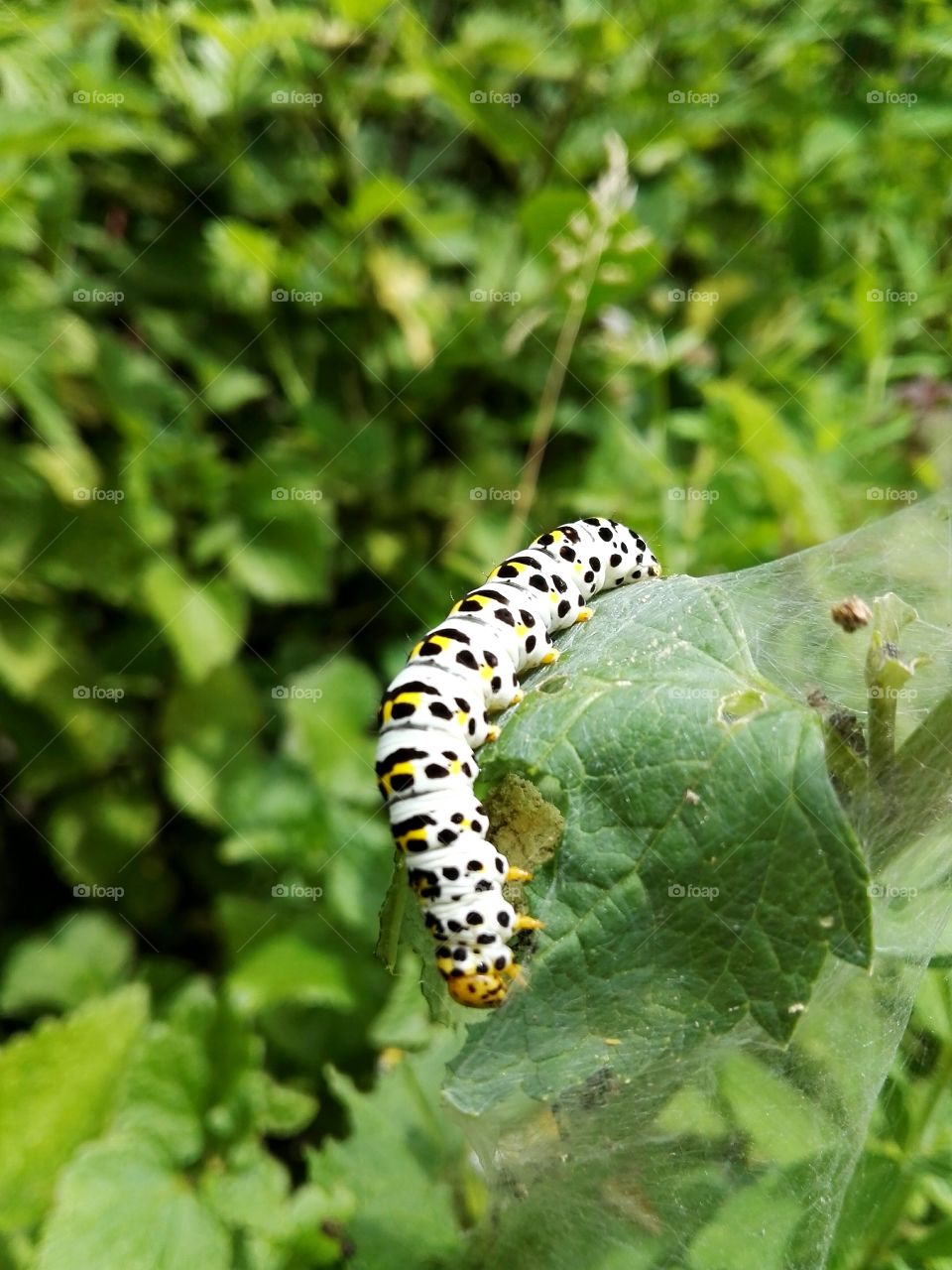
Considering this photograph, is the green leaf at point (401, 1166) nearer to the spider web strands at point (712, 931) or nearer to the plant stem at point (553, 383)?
the spider web strands at point (712, 931)

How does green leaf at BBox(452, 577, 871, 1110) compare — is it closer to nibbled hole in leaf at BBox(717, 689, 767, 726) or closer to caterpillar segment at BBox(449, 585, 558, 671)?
nibbled hole in leaf at BBox(717, 689, 767, 726)

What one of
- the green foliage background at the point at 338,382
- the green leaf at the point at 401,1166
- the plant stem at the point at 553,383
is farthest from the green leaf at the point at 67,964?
the plant stem at the point at 553,383

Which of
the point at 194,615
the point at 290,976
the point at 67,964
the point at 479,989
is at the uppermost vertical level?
the point at 479,989

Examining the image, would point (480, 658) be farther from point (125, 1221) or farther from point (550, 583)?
point (125, 1221)

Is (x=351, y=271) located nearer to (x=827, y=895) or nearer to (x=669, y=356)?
(x=669, y=356)

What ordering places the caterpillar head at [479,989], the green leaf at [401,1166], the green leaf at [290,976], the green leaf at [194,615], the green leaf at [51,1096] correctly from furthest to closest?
the green leaf at [194,615], the green leaf at [290,976], the green leaf at [51,1096], the green leaf at [401,1166], the caterpillar head at [479,989]

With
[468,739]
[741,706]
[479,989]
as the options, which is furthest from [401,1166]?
[741,706]

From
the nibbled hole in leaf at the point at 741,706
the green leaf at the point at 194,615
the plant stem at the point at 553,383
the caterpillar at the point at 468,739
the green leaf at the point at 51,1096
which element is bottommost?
the green leaf at the point at 51,1096
